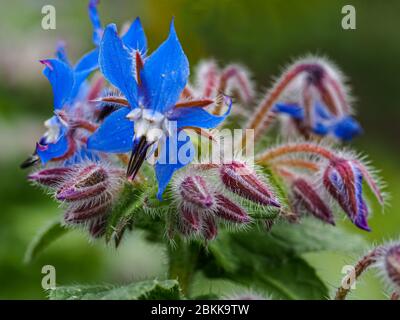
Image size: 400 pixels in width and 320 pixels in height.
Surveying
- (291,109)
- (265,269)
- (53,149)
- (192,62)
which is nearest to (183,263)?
(265,269)

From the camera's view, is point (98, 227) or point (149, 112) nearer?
point (149, 112)

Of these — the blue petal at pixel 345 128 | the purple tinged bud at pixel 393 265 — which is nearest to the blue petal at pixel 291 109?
the blue petal at pixel 345 128

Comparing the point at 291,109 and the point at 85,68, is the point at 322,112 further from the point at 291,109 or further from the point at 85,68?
the point at 85,68

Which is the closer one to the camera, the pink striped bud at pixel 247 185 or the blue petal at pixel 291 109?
the pink striped bud at pixel 247 185

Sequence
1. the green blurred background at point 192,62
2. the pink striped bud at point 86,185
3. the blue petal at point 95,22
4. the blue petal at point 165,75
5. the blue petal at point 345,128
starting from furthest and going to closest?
the green blurred background at point 192,62 → the blue petal at point 345,128 → the blue petal at point 95,22 → the pink striped bud at point 86,185 → the blue petal at point 165,75

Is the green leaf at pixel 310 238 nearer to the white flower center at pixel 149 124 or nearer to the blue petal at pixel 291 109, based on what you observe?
the blue petal at pixel 291 109

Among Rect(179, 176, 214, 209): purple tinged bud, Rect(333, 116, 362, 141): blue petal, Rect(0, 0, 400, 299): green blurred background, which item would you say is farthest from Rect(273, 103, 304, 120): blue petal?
Rect(179, 176, 214, 209): purple tinged bud
